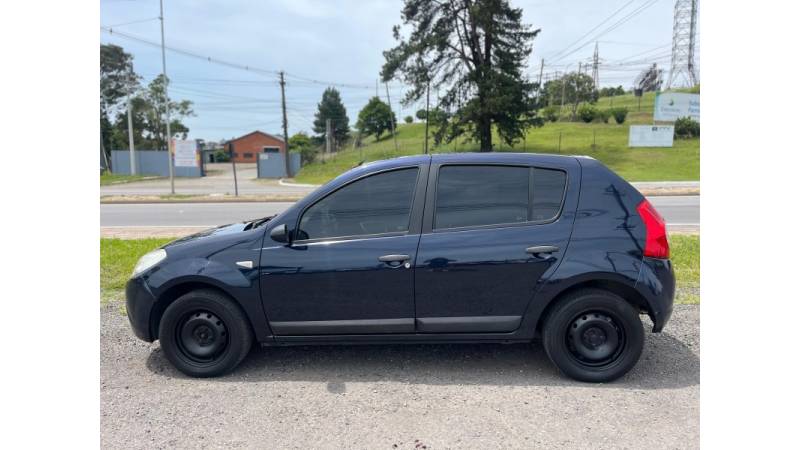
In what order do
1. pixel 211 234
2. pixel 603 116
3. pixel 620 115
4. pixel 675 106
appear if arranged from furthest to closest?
pixel 603 116 → pixel 620 115 → pixel 675 106 → pixel 211 234

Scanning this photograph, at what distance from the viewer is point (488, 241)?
11.2 feet

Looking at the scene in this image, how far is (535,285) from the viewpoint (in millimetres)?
3400

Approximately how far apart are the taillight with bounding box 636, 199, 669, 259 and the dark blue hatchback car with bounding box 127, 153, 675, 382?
10 mm

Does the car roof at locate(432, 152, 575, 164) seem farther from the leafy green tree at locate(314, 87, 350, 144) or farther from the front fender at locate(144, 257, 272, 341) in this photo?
the leafy green tree at locate(314, 87, 350, 144)

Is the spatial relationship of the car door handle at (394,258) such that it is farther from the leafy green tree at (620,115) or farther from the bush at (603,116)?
the bush at (603,116)

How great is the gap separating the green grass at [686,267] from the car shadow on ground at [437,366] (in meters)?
1.35

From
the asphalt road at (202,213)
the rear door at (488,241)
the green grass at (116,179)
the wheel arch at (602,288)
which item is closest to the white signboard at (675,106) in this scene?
the asphalt road at (202,213)

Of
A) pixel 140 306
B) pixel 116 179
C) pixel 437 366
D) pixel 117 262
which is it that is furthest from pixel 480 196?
pixel 116 179

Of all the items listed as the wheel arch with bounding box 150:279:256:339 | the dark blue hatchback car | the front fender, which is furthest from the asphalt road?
the dark blue hatchback car

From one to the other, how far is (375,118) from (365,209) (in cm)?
→ 7040

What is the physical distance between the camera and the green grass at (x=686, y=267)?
5.27m

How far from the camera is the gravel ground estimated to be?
2.80 metres

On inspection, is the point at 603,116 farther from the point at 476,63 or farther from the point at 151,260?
the point at 151,260

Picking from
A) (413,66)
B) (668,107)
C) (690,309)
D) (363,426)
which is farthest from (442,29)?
(363,426)
